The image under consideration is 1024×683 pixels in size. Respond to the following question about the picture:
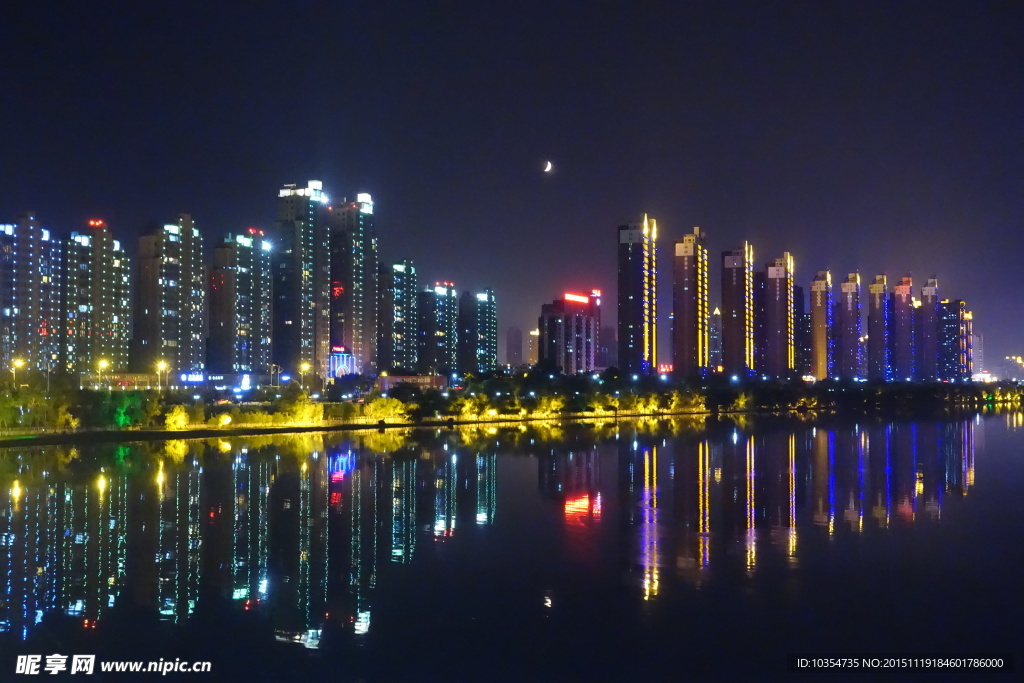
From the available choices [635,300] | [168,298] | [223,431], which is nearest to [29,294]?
[168,298]

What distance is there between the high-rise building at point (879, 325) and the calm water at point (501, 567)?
62731 mm

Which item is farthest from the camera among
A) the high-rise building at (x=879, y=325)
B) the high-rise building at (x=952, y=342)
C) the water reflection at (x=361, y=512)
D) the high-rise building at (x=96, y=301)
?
the high-rise building at (x=952, y=342)

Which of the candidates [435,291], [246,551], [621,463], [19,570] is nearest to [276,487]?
[246,551]

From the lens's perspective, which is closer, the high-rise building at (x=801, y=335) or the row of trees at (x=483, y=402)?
the row of trees at (x=483, y=402)

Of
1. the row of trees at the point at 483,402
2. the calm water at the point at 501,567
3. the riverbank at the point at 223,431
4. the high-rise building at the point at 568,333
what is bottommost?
the calm water at the point at 501,567

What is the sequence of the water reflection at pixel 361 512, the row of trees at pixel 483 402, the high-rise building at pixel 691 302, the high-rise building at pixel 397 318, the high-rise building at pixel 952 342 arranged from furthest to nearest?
1. the high-rise building at pixel 952 342
2. the high-rise building at pixel 397 318
3. the high-rise building at pixel 691 302
4. the row of trees at pixel 483 402
5. the water reflection at pixel 361 512

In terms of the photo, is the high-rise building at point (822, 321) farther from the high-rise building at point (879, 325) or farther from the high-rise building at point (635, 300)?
the high-rise building at point (635, 300)

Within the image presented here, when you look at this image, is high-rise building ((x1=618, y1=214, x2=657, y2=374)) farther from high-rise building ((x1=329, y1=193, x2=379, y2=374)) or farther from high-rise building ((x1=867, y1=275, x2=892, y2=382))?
high-rise building ((x1=867, y1=275, x2=892, y2=382))

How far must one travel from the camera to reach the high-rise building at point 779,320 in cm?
6694

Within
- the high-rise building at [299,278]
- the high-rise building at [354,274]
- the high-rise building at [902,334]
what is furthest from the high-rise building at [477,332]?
the high-rise building at [902,334]

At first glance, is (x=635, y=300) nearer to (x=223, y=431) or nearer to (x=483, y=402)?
(x=483, y=402)

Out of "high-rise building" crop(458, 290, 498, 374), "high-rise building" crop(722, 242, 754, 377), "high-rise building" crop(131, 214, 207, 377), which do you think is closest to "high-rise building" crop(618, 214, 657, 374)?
"high-rise building" crop(722, 242, 754, 377)

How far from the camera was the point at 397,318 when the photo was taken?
69.4 m

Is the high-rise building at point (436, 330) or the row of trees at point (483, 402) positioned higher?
the high-rise building at point (436, 330)
